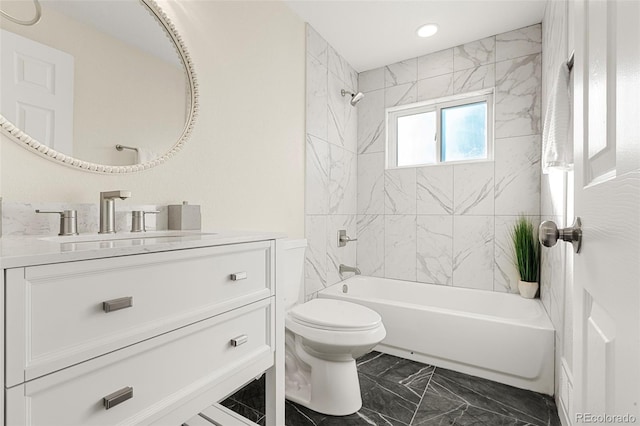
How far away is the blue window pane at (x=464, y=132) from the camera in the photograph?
9.05ft

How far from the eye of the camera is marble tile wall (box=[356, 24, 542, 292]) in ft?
8.13

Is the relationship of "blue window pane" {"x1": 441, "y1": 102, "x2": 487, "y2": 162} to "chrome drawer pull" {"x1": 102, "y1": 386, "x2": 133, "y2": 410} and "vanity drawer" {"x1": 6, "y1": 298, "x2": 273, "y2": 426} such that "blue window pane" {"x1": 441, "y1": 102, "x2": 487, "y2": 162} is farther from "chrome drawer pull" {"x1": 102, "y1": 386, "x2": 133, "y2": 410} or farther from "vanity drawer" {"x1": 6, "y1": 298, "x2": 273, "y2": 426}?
"chrome drawer pull" {"x1": 102, "y1": 386, "x2": 133, "y2": 410}

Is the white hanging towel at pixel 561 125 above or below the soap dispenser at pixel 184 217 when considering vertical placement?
above

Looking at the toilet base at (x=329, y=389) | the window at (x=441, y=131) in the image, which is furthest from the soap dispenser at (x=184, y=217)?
the window at (x=441, y=131)

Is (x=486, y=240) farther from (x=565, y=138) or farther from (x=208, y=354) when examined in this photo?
(x=208, y=354)

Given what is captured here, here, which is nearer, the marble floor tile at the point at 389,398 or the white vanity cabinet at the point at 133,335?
the white vanity cabinet at the point at 133,335

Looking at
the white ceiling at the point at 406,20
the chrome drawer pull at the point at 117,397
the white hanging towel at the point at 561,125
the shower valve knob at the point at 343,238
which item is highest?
the white ceiling at the point at 406,20

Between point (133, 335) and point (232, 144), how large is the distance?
1208 mm

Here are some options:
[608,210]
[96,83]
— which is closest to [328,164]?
[96,83]

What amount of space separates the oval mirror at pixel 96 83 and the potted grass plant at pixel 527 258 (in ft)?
7.64

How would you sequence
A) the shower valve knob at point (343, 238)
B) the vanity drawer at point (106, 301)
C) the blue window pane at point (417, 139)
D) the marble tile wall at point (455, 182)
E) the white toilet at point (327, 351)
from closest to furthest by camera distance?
the vanity drawer at point (106, 301) < the white toilet at point (327, 351) < the marble tile wall at point (455, 182) < the shower valve knob at point (343, 238) < the blue window pane at point (417, 139)

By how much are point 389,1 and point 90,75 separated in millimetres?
1857

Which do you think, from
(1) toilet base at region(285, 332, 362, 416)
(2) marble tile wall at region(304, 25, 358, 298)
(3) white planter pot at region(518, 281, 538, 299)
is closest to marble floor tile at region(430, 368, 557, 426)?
(1) toilet base at region(285, 332, 362, 416)

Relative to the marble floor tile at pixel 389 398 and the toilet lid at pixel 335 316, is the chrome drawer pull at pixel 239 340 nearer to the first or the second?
the toilet lid at pixel 335 316
